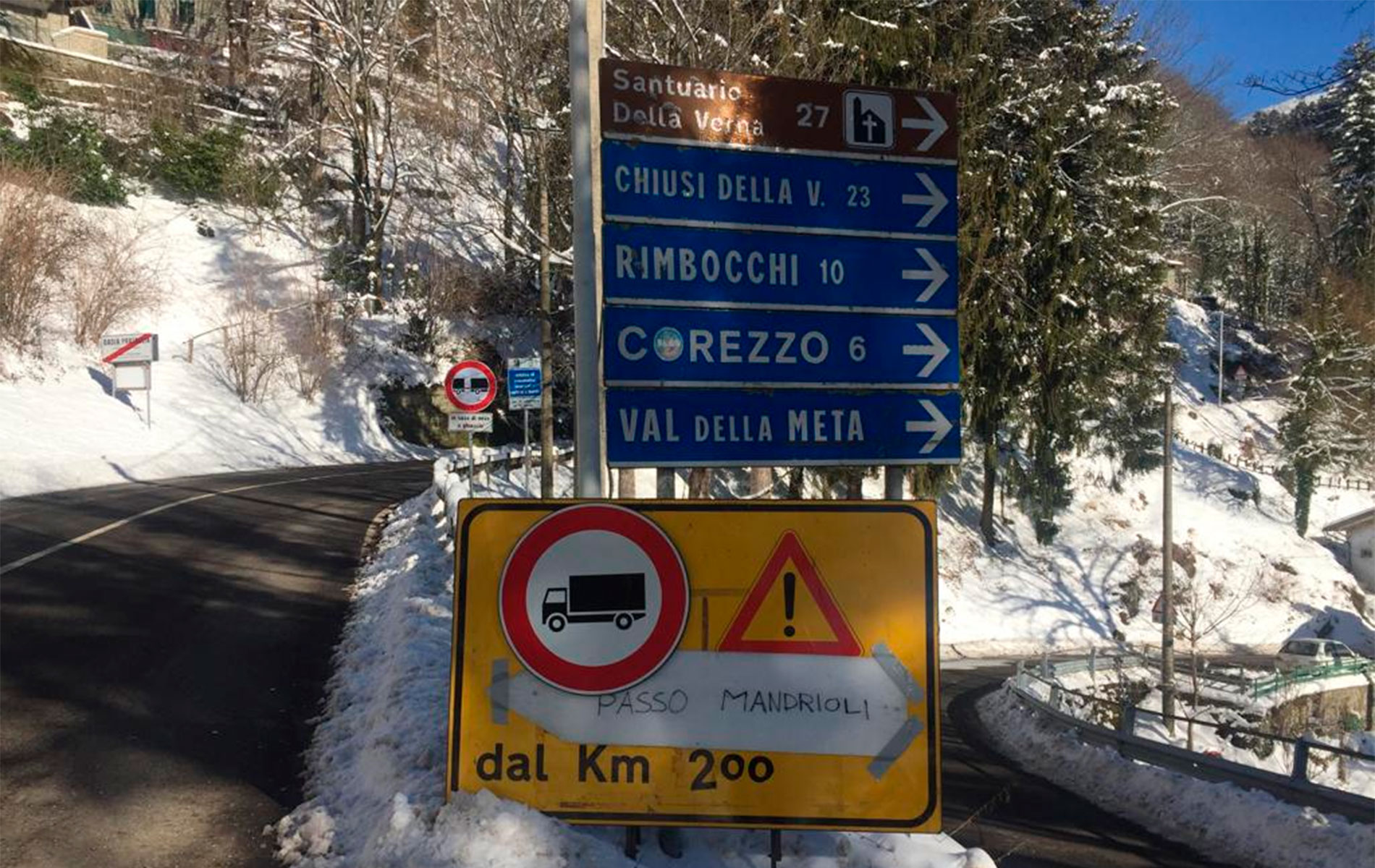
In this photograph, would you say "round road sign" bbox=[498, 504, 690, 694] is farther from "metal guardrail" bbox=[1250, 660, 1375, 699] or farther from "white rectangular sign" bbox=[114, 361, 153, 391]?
"white rectangular sign" bbox=[114, 361, 153, 391]

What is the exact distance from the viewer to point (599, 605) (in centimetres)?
418

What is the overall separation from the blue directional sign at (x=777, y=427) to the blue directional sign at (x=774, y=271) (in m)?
0.46

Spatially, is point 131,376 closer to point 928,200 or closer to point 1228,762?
point 1228,762

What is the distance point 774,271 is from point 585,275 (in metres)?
0.97

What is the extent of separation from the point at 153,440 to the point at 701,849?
2601 cm

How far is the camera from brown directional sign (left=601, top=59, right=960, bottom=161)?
561 centimetres

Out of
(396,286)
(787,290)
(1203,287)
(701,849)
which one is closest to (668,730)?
(701,849)

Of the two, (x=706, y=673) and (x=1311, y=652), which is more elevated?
(x=706, y=673)

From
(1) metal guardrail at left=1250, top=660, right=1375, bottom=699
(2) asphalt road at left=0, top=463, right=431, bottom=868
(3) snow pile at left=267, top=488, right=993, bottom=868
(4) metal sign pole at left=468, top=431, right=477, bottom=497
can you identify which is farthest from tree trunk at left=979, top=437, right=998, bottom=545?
(3) snow pile at left=267, top=488, right=993, bottom=868

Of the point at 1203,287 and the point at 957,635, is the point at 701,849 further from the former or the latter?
the point at 1203,287

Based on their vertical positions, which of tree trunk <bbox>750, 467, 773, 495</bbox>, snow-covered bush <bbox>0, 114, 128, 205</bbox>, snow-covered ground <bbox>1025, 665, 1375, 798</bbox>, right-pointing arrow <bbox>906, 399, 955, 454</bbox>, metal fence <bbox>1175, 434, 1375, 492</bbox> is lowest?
snow-covered ground <bbox>1025, 665, 1375, 798</bbox>

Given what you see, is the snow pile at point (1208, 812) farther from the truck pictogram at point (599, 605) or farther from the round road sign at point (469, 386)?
the round road sign at point (469, 386)

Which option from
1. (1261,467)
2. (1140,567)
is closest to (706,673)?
(1140,567)

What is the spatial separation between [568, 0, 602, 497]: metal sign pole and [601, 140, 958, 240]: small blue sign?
0.12 metres
